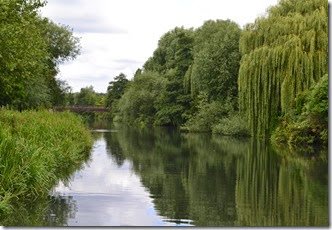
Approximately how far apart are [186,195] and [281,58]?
16467mm

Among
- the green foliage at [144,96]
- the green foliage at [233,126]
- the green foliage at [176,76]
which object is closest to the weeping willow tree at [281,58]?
the green foliage at [233,126]

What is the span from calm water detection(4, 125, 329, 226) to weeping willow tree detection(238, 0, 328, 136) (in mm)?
8178

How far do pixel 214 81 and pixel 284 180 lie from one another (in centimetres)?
2608

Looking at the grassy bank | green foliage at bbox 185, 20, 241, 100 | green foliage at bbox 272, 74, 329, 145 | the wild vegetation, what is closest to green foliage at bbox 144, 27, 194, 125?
green foliage at bbox 185, 20, 241, 100

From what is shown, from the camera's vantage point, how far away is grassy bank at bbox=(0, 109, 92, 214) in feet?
30.4

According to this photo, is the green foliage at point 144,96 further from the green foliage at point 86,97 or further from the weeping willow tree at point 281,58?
the green foliage at point 86,97

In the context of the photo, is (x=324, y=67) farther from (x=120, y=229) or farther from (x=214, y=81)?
(x=120, y=229)

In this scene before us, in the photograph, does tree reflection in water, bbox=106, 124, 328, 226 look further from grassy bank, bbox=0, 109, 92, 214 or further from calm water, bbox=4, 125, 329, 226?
grassy bank, bbox=0, 109, 92, 214

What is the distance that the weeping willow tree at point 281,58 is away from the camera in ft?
83.4

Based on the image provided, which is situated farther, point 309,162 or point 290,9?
point 290,9

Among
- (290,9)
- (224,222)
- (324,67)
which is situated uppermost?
(290,9)

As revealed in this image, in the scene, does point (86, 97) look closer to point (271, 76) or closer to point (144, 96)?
point (144, 96)

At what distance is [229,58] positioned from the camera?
125ft

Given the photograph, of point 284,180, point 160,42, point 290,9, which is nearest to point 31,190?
point 284,180
